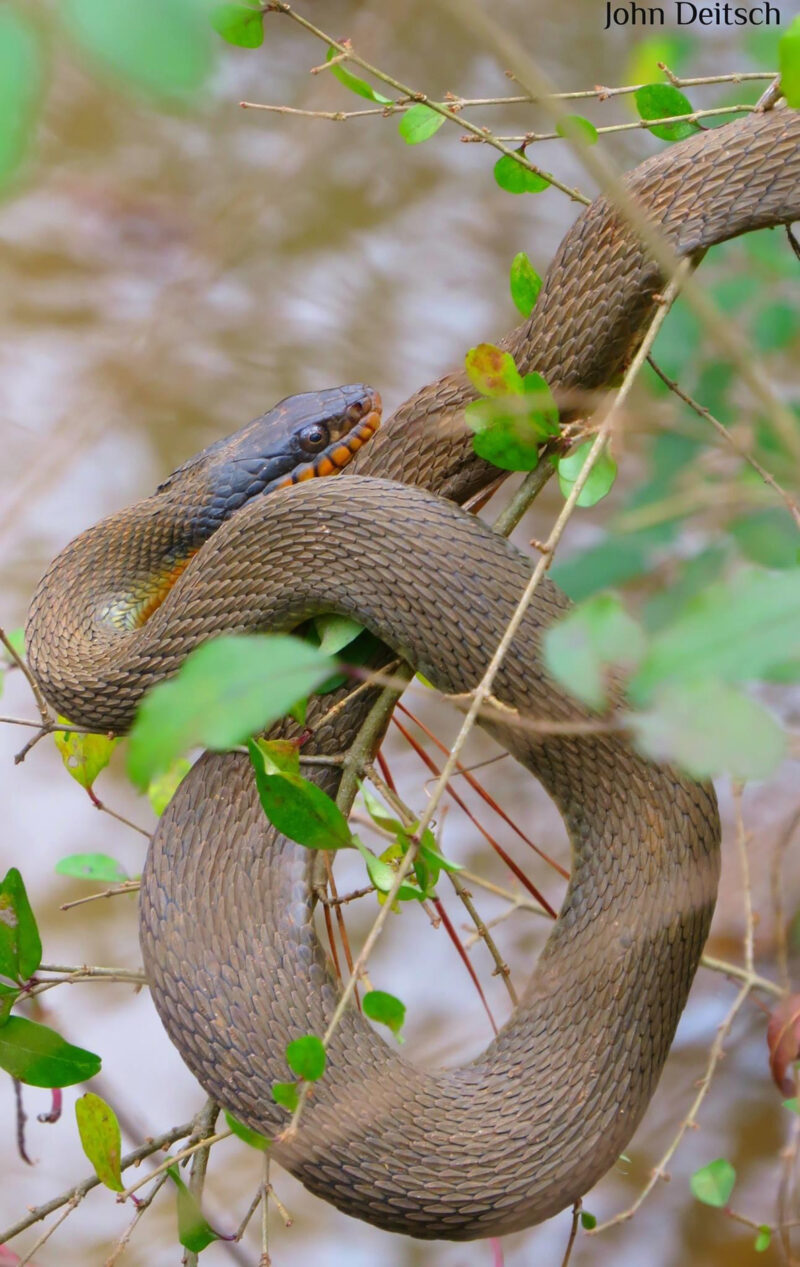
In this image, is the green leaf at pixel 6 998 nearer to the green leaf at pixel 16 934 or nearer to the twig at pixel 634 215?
the green leaf at pixel 16 934

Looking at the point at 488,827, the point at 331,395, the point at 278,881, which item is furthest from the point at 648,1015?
the point at 488,827

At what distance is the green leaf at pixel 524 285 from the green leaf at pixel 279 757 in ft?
2.16

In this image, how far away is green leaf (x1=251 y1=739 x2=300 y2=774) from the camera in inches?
42.5

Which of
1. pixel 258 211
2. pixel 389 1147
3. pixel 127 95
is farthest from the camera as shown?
pixel 389 1147

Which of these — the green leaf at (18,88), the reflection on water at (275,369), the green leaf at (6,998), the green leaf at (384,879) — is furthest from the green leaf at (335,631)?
the reflection on water at (275,369)

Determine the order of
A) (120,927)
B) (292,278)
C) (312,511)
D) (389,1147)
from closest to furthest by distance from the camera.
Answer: (389,1147), (312,511), (120,927), (292,278)

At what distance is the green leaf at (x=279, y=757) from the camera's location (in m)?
1.08

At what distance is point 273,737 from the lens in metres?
1.53

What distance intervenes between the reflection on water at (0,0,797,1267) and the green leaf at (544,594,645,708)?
2558 millimetres

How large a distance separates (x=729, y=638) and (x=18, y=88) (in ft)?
1.15

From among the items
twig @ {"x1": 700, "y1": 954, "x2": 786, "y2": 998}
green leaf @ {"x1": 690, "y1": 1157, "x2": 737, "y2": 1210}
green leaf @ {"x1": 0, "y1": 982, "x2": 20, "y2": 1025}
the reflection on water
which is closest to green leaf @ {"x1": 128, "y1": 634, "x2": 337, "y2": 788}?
green leaf @ {"x1": 0, "y1": 982, "x2": 20, "y2": 1025}

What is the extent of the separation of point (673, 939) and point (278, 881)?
487mm

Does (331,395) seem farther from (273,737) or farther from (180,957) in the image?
(180,957)

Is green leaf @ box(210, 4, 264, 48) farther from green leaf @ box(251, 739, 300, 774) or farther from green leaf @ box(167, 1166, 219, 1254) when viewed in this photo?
green leaf @ box(167, 1166, 219, 1254)
